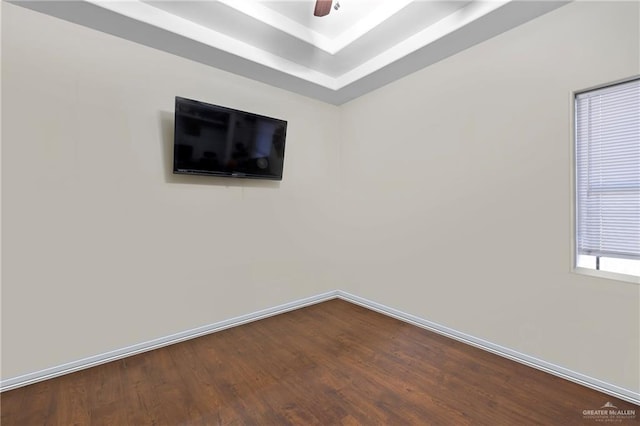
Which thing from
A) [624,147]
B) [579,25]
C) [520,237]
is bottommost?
[520,237]

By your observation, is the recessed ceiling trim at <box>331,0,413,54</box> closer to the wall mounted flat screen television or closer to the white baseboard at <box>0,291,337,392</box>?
the wall mounted flat screen television

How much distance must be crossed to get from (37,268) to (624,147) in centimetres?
440

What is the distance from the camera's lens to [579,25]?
1991 mm

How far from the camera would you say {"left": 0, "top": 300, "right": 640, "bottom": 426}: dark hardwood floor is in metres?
1.68

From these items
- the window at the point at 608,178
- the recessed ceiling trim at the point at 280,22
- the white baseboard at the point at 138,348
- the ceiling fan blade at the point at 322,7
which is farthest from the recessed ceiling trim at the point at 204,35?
the white baseboard at the point at 138,348

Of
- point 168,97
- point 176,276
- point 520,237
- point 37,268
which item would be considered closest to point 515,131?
point 520,237

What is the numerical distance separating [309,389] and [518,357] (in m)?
1.78

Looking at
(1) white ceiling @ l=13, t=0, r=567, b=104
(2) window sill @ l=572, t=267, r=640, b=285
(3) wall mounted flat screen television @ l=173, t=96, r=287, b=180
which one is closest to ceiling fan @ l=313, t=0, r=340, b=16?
(1) white ceiling @ l=13, t=0, r=567, b=104

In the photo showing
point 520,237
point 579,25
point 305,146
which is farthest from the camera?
point 305,146

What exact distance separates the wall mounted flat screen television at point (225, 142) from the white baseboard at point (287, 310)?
1.63m

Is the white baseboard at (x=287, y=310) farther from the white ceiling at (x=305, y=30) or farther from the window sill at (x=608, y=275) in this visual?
the white ceiling at (x=305, y=30)

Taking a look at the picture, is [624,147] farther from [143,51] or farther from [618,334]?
[143,51]

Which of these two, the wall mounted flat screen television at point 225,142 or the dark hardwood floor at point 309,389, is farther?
the wall mounted flat screen television at point 225,142

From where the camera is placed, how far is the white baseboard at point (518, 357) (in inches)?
72.4
